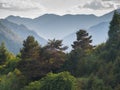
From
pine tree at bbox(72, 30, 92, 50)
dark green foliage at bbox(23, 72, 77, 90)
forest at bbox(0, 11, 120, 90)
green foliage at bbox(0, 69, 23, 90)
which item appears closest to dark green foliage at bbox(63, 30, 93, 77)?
forest at bbox(0, 11, 120, 90)

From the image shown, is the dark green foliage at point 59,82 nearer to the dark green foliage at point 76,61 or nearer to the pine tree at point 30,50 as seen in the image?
the pine tree at point 30,50

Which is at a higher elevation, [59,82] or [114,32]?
[114,32]

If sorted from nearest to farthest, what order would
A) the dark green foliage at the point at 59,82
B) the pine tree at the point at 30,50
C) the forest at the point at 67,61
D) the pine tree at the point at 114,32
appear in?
the dark green foliage at the point at 59,82, the forest at the point at 67,61, the pine tree at the point at 30,50, the pine tree at the point at 114,32

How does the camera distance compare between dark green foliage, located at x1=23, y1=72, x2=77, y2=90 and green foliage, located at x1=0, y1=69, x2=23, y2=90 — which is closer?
dark green foliage, located at x1=23, y1=72, x2=77, y2=90

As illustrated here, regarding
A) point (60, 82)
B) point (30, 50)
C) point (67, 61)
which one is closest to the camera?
point (60, 82)

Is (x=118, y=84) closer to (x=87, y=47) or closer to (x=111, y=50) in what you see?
(x=111, y=50)

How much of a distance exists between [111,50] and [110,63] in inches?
218

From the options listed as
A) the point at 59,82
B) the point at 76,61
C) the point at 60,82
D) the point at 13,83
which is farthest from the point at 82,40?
the point at 60,82

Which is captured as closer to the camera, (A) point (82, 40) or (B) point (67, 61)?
(B) point (67, 61)

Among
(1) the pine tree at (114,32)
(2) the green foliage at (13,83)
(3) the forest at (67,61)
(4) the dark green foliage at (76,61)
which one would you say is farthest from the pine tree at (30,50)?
(1) the pine tree at (114,32)

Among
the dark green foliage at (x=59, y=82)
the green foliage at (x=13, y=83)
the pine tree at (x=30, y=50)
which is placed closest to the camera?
the dark green foliage at (x=59, y=82)

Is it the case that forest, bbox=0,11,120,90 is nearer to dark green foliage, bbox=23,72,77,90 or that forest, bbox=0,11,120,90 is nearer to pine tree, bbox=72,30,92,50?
pine tree, bbox=72,30,92,50

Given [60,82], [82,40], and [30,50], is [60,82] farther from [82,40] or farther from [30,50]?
[82,40]

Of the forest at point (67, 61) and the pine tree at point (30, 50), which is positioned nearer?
the forest at point (67, 61)
